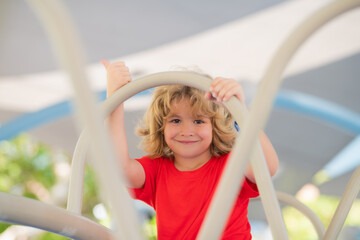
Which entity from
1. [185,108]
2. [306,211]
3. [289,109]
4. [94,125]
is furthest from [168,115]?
[289,109]

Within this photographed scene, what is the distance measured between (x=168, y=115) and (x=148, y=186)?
0.18m

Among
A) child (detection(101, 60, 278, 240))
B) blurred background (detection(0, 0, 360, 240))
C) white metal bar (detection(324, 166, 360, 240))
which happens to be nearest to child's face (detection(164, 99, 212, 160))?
child (detection(101, 60, 278, 240))

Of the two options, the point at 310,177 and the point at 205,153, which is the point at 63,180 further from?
the point at 205,153

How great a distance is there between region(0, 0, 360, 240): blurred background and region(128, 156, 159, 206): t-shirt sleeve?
2004 millimetres

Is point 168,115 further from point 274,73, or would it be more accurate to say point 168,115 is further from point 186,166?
point 274,73

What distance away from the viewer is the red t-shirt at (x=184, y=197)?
0.96m

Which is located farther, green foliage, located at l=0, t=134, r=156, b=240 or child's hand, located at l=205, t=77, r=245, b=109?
green foliage, located at l=0, t=134, r=156, b=240

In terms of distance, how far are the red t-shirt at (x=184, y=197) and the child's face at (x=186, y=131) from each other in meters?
0.06

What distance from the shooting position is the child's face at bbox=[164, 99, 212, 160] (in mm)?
1005

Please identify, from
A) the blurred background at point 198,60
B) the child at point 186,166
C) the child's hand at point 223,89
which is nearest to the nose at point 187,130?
the child at point 186,166

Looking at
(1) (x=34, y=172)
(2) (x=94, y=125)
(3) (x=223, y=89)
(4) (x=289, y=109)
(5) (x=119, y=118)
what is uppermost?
(1) (x=34, y=172)

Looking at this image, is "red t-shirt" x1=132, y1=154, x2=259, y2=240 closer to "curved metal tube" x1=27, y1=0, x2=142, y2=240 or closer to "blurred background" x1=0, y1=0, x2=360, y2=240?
"curved metal tube" x1=27, y1=0, x2=142, y2=240

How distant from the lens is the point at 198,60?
14.2 feet

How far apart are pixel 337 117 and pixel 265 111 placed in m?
3.71
